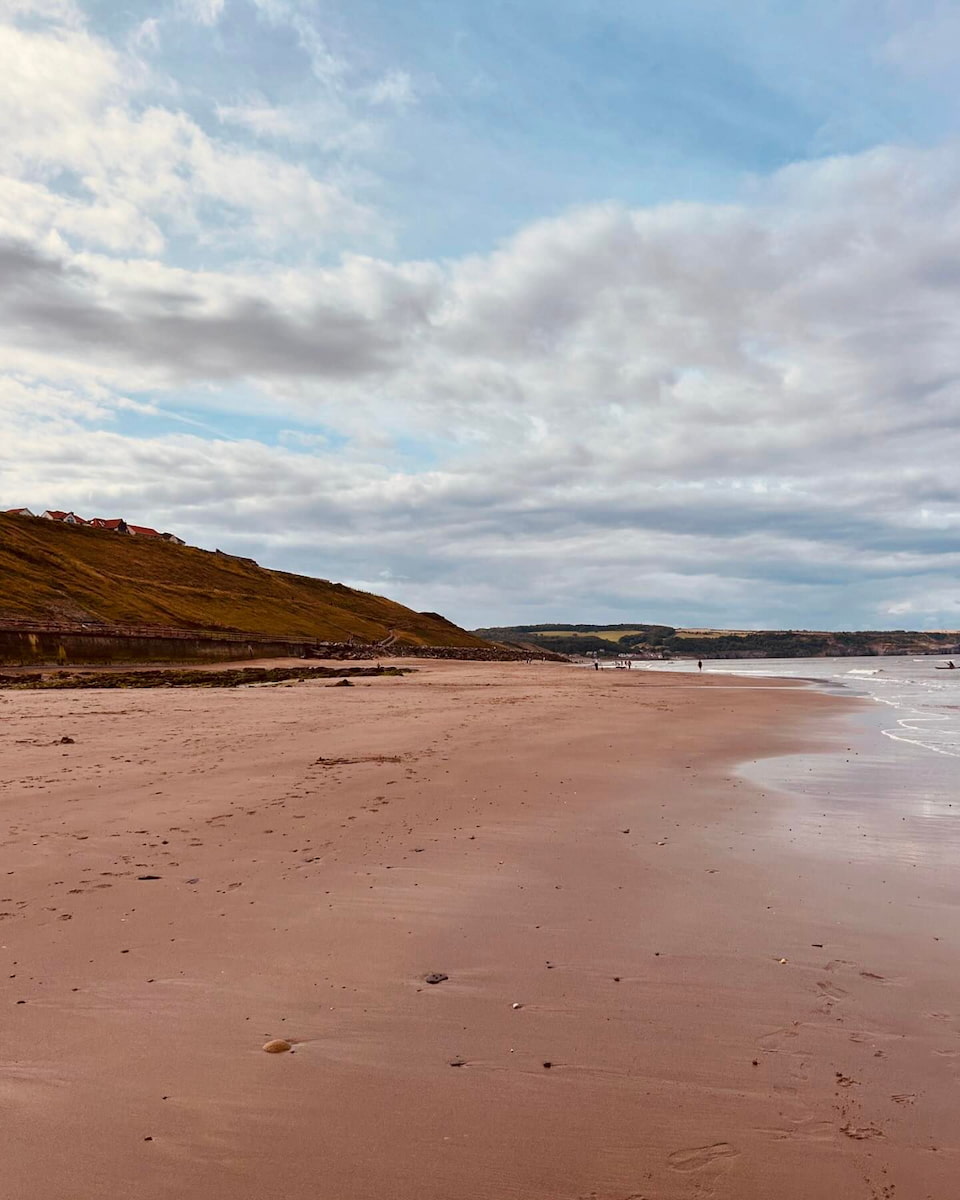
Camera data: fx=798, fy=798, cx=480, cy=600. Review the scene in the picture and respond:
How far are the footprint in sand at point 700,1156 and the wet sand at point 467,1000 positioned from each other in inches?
0.8

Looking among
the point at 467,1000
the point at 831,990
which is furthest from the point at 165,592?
the point at 831,990

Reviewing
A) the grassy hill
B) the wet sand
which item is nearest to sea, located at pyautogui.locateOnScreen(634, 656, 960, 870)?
the wet sand

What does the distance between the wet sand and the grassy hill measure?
6492 cm

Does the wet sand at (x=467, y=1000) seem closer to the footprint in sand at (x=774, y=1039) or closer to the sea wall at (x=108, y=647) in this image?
the footprint in sand at (x=774, y=1039)

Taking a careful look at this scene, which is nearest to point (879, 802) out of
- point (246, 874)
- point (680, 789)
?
point (680, 789)

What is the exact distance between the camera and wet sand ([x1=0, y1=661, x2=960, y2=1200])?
377 centimetres

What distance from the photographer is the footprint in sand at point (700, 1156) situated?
374 cm

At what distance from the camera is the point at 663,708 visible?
107 feet

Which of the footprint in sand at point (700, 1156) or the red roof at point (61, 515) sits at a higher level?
the red roof at point (61, 515)

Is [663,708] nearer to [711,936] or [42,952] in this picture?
[711,936]

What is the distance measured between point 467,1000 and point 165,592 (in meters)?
123

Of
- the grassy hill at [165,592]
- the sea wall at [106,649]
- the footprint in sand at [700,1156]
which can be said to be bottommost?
the footprint in sand at [700,1156]

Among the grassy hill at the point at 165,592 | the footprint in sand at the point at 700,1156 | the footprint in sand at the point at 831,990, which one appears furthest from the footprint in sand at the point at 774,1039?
the grassy hill at the point at 165,592

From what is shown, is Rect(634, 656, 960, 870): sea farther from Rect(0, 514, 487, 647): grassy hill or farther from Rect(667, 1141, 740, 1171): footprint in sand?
Rect(0, 514, 487, 647): grassy hill
